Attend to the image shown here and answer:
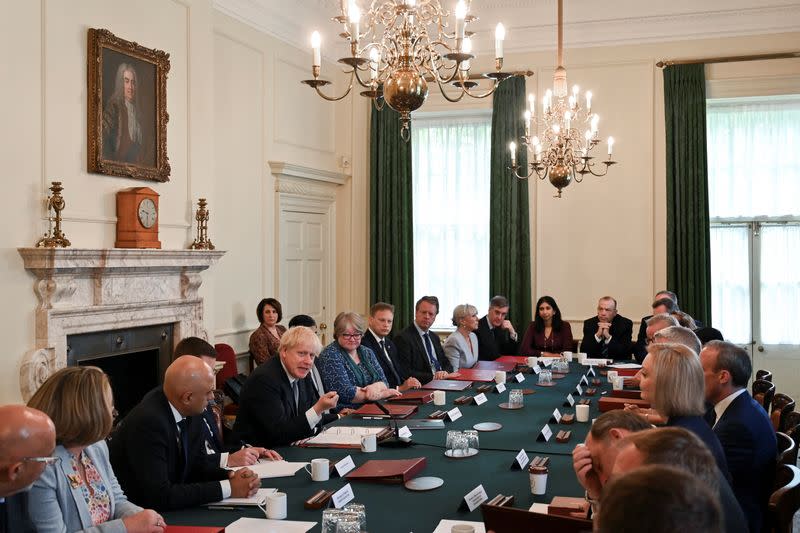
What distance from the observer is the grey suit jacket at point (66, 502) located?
2.55 m

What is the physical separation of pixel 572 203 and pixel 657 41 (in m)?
2.07

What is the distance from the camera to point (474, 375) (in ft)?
21.3

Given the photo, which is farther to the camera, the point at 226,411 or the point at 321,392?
the point at 226,411

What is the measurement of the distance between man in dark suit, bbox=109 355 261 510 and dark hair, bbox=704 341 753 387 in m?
2.19

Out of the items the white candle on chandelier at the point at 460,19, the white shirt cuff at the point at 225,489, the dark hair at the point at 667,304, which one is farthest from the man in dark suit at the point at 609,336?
the white shirt cuff at the point at 225,489

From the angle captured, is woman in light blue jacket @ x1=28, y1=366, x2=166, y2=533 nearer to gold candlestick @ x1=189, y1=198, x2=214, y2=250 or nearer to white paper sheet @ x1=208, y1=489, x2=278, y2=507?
white paper sheet @ x1=208, y1=489, x2=278, y2=507

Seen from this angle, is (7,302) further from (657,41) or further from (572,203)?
(657,41)

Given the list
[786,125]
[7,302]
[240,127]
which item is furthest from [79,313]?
[786,125]

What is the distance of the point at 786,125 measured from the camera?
29.9ft

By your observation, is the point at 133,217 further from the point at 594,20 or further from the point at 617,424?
the point at 594,20

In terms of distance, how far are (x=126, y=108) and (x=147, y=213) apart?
849mm

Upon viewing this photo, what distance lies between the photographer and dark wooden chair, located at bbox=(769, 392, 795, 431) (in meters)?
4.41

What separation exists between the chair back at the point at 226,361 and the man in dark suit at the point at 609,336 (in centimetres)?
352

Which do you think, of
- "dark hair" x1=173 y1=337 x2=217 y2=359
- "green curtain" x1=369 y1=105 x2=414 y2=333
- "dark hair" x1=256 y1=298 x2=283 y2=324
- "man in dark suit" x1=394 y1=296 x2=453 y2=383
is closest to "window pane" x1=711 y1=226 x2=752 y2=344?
"green curtain" x1=369 y1=105 x2=414 y2=333
